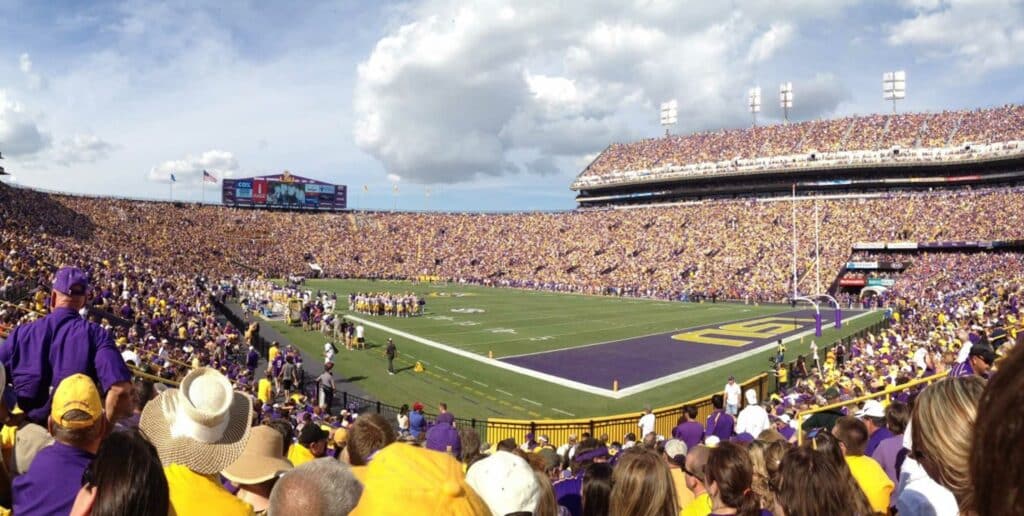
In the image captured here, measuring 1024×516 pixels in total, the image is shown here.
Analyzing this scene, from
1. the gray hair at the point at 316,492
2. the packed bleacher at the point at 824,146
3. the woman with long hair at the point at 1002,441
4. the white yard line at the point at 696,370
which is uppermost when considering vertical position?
the packed bleacher at the point at 824,146

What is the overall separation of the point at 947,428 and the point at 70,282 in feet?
16.1

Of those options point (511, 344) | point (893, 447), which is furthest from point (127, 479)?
point (511, 344)

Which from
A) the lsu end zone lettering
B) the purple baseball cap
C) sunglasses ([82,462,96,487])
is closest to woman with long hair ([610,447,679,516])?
sunglasses ([82,462,96,487])

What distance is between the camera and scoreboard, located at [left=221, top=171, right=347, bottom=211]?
80562 mm

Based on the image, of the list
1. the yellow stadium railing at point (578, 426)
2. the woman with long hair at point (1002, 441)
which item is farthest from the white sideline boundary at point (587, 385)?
the woman with long hair at point (1002, 441)

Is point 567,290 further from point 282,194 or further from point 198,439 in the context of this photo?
point 198,439

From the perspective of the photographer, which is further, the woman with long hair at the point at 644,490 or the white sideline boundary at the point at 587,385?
the white sideline boundary at the point at 587,385

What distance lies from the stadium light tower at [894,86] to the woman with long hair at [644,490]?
275ft

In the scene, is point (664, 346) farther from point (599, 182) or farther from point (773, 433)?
point (599, 182)

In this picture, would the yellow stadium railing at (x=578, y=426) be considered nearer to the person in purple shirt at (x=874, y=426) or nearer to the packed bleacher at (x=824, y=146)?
the person in purple shirt at (x=874, y=426)

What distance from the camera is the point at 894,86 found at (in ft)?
235

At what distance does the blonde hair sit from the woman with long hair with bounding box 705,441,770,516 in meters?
0.94

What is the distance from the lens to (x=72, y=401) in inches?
101

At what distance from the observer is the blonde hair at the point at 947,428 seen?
2195 millimetres
